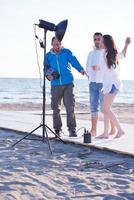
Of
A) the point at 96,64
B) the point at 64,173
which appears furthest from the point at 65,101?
the point at 64,173

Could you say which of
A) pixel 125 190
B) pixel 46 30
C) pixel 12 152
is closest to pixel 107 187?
pixel 125 190

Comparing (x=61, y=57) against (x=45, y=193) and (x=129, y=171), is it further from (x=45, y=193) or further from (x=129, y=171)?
(x=45, y=193)

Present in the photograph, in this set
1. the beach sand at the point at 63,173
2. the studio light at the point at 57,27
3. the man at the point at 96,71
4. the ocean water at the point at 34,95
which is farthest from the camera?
the ocean water at the point at 34,95


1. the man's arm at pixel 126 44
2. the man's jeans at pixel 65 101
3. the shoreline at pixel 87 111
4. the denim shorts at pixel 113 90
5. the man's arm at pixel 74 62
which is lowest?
the shoreline at pixel 87 111

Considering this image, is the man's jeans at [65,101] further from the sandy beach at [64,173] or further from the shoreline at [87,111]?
the shoreline at [87,111]

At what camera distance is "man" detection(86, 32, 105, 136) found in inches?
317

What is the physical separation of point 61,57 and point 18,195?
4.04m

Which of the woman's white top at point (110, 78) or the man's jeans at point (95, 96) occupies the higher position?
the woman's white top at point (110, 78)

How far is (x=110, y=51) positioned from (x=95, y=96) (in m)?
0.91

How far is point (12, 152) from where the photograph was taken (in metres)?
6.93

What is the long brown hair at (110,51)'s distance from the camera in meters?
7.77

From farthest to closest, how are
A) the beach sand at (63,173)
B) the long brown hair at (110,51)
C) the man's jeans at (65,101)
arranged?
the man's jeans at (65,101) < the long brown hair at (110,51) < the beach sand at (63,173)

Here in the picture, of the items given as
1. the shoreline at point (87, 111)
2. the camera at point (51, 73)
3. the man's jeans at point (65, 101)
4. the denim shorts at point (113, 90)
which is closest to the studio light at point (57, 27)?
the camera at point (51, 73)

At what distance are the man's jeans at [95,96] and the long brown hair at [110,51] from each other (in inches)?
Result: 19.6
